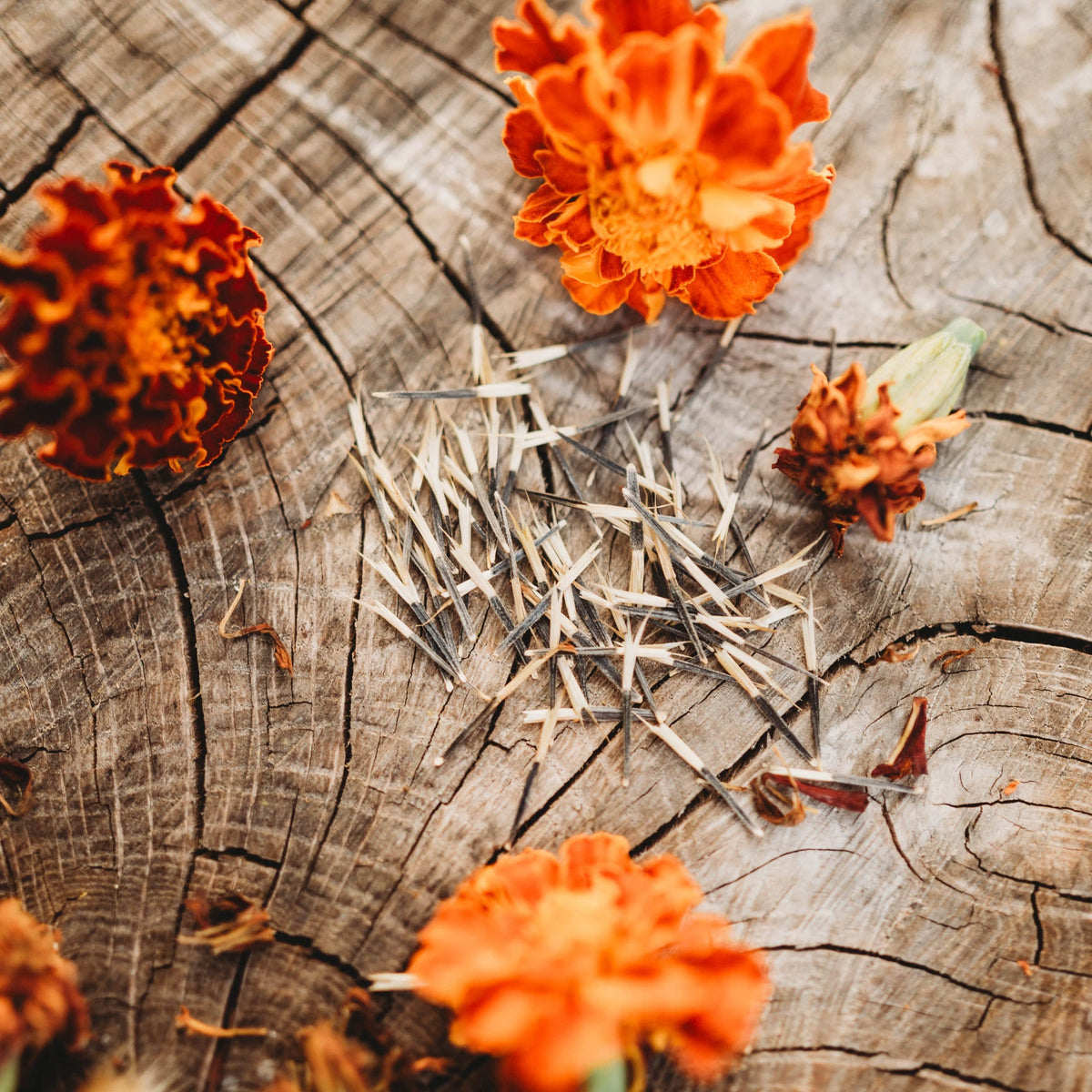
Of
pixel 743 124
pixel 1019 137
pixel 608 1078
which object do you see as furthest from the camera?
pixel 1019 137

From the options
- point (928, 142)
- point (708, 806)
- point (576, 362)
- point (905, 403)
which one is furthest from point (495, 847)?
point (928, 142)

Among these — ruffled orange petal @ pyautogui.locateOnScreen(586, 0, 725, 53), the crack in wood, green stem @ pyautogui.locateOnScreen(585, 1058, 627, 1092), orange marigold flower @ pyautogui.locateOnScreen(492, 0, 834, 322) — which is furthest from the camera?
the crack in wood

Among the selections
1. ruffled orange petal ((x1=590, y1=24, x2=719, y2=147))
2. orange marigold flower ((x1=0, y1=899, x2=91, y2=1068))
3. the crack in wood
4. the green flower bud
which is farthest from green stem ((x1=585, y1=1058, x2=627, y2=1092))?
the crack in wood

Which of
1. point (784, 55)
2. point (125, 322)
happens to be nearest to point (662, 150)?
point (784, 55)

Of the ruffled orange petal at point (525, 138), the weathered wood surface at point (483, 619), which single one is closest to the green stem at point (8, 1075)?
the weathered wood surface at point (483, 619)

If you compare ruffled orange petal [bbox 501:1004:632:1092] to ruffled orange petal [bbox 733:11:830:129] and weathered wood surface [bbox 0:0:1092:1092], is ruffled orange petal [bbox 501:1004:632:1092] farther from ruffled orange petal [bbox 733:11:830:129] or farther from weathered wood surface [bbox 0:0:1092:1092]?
ruffled orange petal [bbox 733:11:830:129]

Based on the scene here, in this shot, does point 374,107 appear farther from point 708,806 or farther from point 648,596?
point 708,806

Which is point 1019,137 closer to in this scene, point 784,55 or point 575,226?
point 784,55
